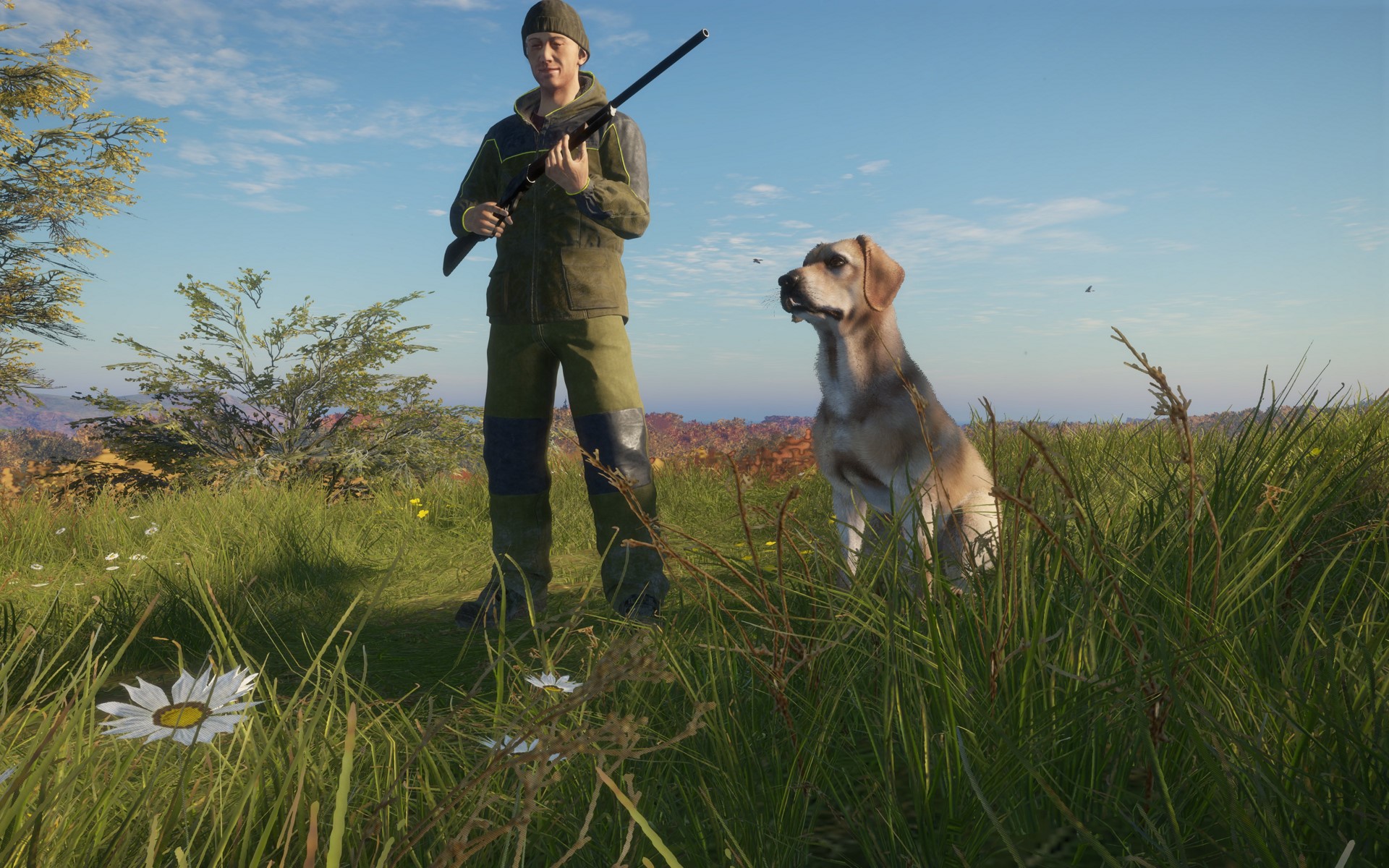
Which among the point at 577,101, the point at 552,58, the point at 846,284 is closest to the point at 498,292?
the point at 577,101

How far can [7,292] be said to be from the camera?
65.7ft

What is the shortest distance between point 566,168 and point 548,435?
1389mm

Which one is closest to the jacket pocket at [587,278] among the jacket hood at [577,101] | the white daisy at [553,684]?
the jacket hood at [577,101]

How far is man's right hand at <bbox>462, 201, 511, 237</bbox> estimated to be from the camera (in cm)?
430

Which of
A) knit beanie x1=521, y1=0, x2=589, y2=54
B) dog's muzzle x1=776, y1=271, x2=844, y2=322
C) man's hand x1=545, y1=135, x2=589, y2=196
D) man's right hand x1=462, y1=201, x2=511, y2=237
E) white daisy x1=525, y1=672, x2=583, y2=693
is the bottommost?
white daisy x1=525, y1=672, x2=583, y2=693

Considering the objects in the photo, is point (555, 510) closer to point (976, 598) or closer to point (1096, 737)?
point (976, 598)

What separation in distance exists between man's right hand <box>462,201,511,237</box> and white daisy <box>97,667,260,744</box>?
3356mm

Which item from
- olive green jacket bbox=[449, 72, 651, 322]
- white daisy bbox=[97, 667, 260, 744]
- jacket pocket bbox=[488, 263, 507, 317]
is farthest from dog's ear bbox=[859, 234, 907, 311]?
white daisy bbox=[97, 667, 260, 744]

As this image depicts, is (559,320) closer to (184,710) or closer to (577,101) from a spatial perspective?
(577,101)

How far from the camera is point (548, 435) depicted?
459 centimetres

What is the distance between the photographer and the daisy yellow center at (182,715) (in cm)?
112

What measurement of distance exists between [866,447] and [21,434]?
160 ft

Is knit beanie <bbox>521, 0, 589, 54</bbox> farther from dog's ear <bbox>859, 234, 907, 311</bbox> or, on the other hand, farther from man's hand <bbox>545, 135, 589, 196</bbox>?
dog's ear <bbox>859, 234, 907, 311</bbox>

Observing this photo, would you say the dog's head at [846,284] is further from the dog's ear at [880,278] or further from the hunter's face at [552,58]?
the hunter's face at [552,58]
